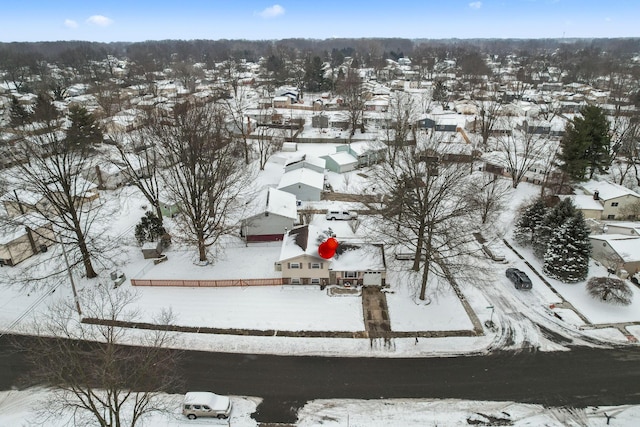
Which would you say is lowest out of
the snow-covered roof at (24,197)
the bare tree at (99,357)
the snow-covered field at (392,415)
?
the snow-covered field at (392,415)

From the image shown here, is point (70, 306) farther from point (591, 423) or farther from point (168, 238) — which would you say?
point (591, 423)

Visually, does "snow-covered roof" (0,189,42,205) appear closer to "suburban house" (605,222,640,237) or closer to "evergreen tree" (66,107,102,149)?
"evergreen tree" (66,107,102,149)

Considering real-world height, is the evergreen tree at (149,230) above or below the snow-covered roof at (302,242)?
below

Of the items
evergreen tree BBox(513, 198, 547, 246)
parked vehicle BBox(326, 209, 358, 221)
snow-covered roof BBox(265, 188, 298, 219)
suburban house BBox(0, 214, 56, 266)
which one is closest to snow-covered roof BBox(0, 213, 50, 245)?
suburban house BBox(0, 214, 56, 266)

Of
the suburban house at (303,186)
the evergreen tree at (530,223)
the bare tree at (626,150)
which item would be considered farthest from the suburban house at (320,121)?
the evergreen tree at (530,223)

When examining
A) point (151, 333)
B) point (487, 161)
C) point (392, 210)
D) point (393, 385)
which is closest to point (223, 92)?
point (487, 161)

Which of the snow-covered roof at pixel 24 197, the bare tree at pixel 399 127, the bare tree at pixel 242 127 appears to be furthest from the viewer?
the bare tree at pixel 242 127

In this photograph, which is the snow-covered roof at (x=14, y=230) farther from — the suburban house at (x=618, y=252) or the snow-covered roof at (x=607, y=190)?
the snow-covered roof at (x=607, y=190)

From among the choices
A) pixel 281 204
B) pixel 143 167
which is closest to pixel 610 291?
pixel 281 204
